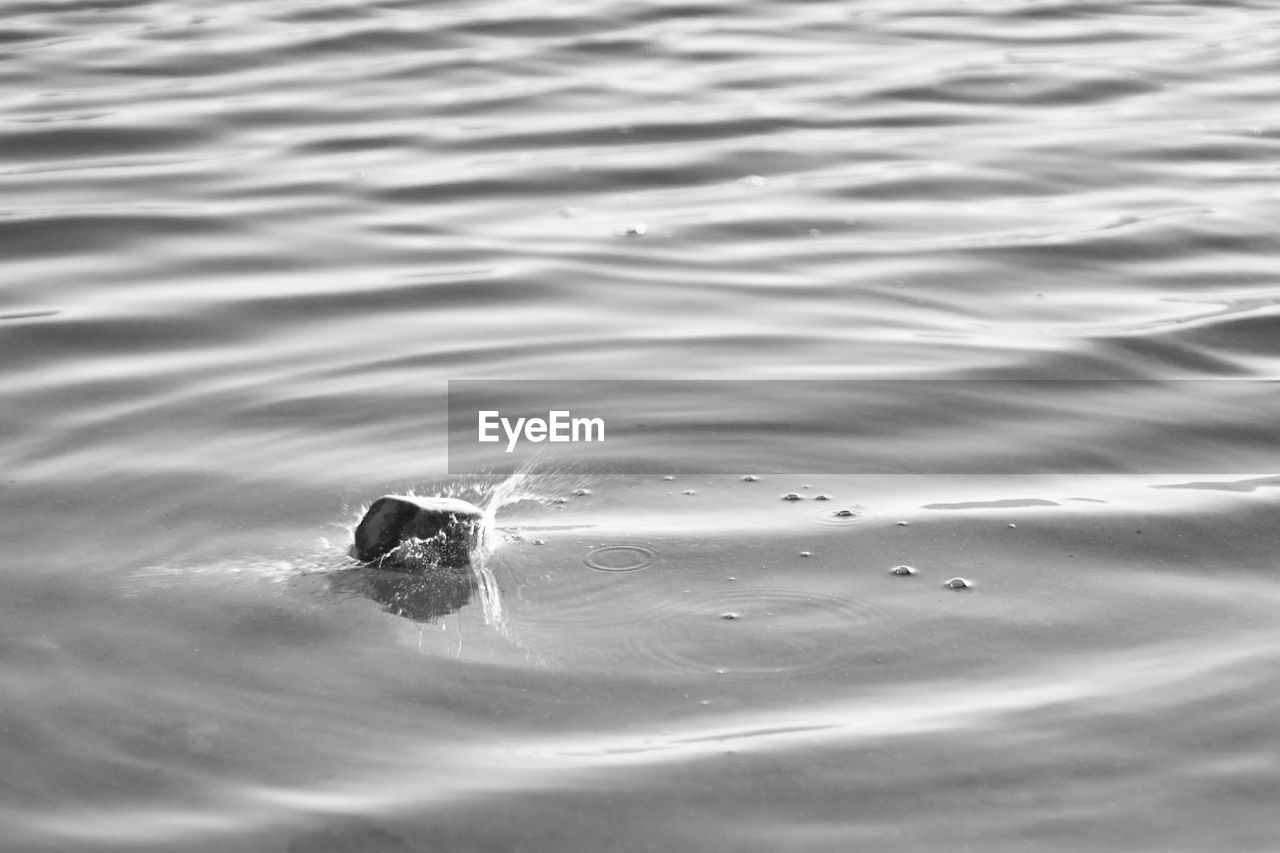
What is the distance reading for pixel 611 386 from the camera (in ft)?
16.0

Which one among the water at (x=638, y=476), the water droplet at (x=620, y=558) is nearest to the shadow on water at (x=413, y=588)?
the water at (x=638, y=476)

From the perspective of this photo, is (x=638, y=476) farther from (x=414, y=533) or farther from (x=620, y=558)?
(x=414, y=533)

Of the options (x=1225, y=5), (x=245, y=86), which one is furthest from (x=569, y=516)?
(x=1225, y=5)

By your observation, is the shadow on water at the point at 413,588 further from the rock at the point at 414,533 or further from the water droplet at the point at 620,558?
the water droplet at the point at 620,558

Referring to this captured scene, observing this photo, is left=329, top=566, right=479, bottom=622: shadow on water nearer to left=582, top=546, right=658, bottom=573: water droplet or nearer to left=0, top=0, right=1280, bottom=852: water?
left=0, top=0, right=1280, bottom=852: water

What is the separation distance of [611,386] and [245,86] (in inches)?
175

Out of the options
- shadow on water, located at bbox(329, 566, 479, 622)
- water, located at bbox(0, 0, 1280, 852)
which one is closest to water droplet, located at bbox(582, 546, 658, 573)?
water, located at bbox(0, 0, 1280, 852)

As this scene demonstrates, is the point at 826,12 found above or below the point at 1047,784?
above

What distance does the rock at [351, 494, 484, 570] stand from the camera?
3.77 metres

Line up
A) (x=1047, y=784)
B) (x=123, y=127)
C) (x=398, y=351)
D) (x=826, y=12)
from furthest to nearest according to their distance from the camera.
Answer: (x=826, y=12), (x=123, y=127), (x=398, y=351), (x=1047, y=784)

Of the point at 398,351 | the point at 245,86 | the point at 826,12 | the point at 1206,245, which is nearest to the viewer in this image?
the point at 398,351

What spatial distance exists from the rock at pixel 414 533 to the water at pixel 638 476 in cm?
8

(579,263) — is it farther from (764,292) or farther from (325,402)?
(325,402)

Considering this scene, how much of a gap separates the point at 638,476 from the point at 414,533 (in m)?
0.70
